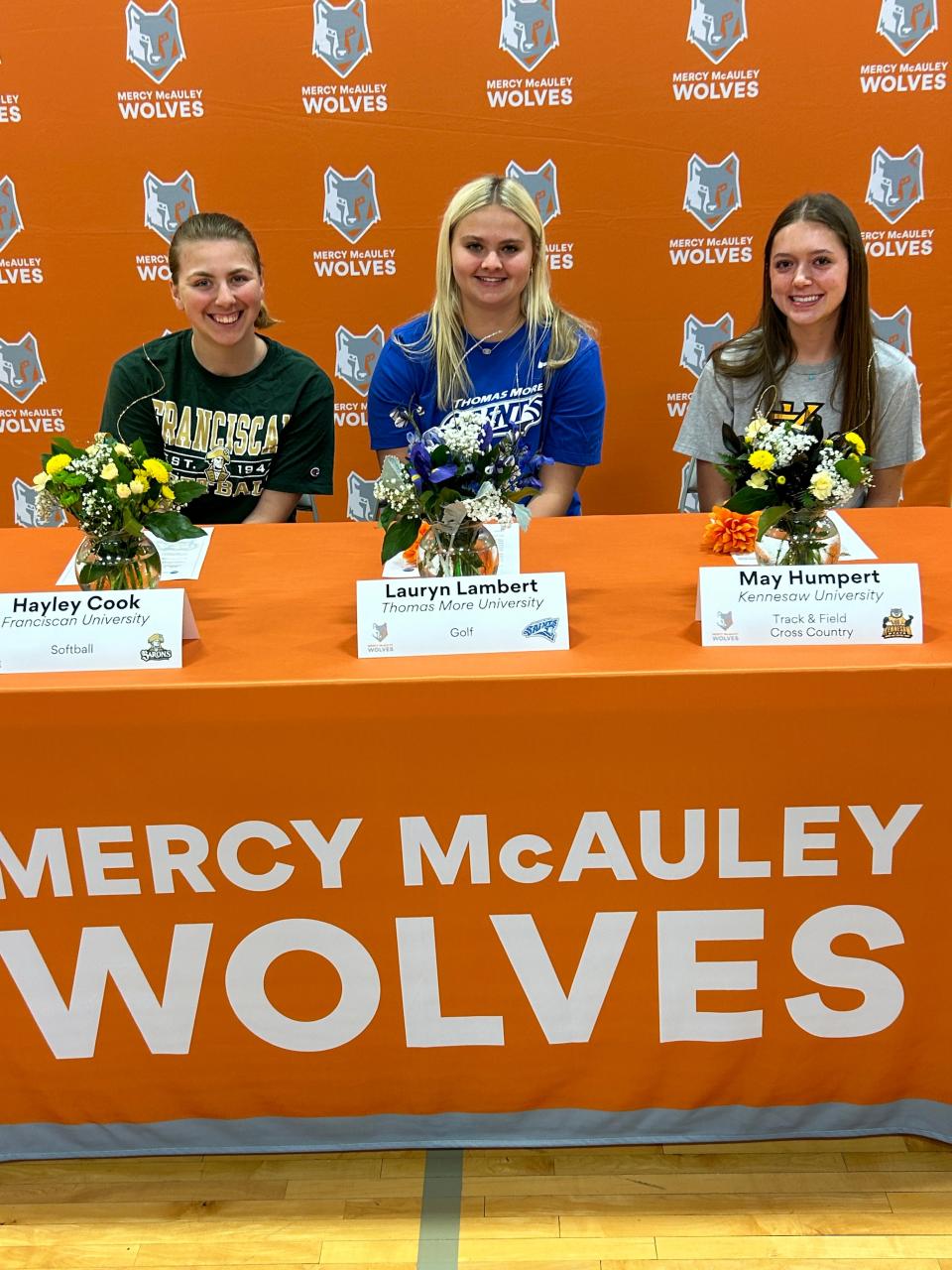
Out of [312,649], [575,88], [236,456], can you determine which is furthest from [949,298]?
[312,649]

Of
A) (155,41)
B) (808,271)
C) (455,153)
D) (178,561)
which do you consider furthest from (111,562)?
(155,41)

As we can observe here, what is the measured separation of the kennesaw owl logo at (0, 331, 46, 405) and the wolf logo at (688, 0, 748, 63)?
229 centimetres

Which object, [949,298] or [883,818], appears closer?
[883,818]

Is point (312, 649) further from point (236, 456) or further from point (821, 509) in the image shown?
point (236, 456)

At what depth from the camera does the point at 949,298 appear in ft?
11.7

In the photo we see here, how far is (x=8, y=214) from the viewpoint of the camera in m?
3.57

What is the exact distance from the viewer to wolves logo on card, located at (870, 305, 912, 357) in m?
3.58

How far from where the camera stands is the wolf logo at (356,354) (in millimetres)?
3680

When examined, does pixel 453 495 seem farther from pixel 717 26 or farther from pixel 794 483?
pixel 717 26

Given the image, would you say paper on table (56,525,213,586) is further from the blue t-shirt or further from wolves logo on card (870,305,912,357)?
wolves logo on card (870,305,912,357)

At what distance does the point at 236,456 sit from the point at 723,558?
48.7 inches

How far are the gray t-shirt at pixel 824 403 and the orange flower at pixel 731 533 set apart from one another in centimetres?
56

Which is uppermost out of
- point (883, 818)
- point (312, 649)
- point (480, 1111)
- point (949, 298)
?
point (949, 298)

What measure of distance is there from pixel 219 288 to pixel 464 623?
1.33 m
